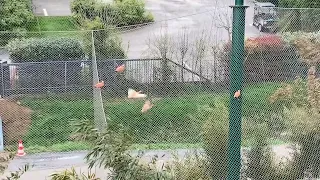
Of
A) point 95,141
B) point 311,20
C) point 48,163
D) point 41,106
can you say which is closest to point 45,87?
point 41,106

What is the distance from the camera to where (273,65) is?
6.82 metres

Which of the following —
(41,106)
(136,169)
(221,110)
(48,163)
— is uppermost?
(136,169)

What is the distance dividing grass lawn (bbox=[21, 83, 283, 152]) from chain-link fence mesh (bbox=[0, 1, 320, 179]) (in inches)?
0.6

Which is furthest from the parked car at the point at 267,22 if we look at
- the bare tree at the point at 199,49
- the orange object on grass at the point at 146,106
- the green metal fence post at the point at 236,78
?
the green metal fence post at the point at 236,78

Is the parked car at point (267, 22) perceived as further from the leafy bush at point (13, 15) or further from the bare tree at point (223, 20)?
the leafy bush at point (13, 15)

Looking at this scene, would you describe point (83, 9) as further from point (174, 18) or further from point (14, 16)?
point (174, 18)

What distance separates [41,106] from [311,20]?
3914mm

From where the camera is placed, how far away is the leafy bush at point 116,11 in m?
13.0

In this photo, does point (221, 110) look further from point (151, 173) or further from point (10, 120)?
point (10, 120)

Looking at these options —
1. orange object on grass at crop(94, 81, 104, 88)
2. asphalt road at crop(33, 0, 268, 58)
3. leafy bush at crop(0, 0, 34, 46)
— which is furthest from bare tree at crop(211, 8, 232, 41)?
leafy bush at crop(0, 0, 34, 46)

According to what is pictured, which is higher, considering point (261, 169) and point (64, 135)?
point (261, 169)

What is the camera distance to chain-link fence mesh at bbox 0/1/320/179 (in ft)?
17.1

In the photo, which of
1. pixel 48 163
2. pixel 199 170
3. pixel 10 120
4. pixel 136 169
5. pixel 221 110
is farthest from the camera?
pixel 10 120

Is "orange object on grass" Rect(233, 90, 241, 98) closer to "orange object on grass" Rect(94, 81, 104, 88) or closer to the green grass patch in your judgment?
"orange object on grass" Rect(94, 81, 104, 88)
